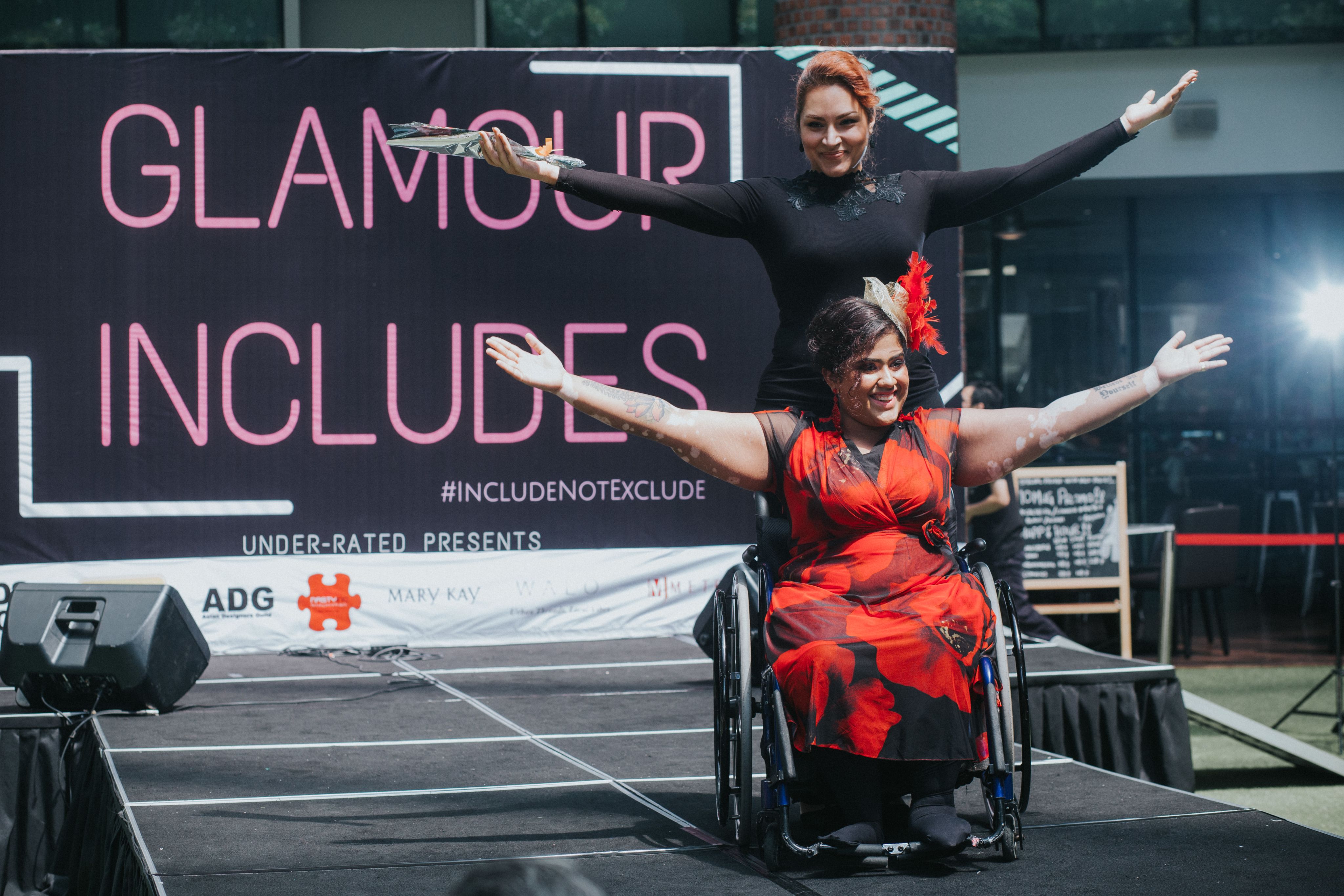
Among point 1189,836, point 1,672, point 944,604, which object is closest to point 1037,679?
point 1189,836

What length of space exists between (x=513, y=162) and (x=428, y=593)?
11.8ft

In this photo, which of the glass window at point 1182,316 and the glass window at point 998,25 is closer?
the glass window at point 998,25

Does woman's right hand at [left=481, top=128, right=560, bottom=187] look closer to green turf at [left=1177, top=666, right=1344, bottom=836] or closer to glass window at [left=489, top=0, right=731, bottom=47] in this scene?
green turf at [left=1177, top=666, right=1344, bottom=836]

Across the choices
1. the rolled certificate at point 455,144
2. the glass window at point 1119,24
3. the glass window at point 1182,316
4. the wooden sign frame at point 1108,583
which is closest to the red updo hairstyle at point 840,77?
the rolled certificate at point 455,144

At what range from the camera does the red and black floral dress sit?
248cm

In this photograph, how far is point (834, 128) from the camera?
2.83 m

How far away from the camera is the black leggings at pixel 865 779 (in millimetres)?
2508

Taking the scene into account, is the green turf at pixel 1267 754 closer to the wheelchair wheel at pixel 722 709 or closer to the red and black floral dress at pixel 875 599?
the red and black floral dress at pixel 875 599

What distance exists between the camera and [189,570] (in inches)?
237

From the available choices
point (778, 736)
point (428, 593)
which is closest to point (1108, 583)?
point (428, 593)

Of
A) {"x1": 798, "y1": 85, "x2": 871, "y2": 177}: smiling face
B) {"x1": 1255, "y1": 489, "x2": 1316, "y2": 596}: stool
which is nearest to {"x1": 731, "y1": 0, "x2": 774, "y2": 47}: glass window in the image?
{"x1": 1255, "y1": 489, "x2": 1316, "y2": 596}: stool

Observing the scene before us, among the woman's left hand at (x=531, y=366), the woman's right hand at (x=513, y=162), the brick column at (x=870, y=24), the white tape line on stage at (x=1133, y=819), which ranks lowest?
the white tape line on stage at (x=1133, y=819)

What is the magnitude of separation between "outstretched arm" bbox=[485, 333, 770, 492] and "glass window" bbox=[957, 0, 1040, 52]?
7.23 metres

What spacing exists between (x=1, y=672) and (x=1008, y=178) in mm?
3721
